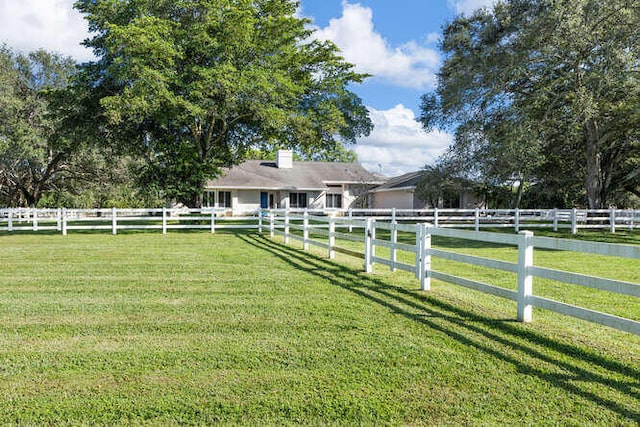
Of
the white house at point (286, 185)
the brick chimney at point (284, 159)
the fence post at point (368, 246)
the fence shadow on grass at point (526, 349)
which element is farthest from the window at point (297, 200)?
the fence shadow on grass at point (526, 349)

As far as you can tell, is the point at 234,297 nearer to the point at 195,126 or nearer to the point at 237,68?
the point at 237,68

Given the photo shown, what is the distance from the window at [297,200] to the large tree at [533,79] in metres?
15.7

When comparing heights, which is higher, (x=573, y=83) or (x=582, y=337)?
(x=573, y=83)

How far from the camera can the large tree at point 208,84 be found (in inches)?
754

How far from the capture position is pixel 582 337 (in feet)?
16.8

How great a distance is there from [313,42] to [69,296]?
814 inches

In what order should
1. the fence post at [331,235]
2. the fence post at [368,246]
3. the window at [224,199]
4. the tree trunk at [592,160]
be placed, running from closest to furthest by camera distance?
1. the fence post at [368,246]
2. the fence post at [331,235]
3. the tree trunk at [592,160]
4. the window at [224,199]

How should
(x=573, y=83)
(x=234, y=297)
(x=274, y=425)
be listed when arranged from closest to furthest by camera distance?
(x=274, y=425) → (x=234, y=297) → (x=573, y=83)

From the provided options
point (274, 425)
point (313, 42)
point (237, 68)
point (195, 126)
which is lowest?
point (274, 425)

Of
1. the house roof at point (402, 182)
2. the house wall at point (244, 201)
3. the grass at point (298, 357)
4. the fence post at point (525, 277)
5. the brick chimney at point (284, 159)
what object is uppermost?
the brick chimney at point (284, 159)

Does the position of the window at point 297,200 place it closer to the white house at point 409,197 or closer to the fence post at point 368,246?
the white house at point 409,197

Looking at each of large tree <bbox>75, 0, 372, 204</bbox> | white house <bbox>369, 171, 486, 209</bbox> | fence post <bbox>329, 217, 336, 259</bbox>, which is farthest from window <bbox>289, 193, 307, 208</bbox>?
fence post <bbox>329, 217, 336, 259</bbox>

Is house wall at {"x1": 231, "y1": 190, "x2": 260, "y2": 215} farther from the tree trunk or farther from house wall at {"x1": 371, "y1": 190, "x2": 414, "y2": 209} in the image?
the tree trunk

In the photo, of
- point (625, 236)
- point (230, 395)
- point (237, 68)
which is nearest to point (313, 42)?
point (237, 68)
